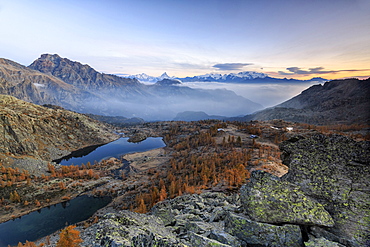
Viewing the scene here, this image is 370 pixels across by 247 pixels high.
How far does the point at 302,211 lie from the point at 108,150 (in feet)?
361

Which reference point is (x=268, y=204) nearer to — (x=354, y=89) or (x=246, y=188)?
(x=246, y=188)

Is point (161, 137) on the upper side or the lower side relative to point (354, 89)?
lower

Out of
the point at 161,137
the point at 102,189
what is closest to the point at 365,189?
the point at 102,189

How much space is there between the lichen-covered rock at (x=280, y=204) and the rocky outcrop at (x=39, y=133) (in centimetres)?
8973

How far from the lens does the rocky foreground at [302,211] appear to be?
815 centimetres

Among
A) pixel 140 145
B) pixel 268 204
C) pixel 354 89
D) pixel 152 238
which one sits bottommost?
pixel 140 145

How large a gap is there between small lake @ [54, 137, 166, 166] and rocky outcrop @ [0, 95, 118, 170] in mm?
5035

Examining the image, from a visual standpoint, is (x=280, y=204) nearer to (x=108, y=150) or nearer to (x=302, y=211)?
(x=302, y=211)

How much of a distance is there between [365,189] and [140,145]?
116m

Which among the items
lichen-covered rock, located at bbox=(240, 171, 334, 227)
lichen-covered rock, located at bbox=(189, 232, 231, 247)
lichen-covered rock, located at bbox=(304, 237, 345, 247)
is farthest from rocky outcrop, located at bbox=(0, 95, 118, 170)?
lichen-covered rock, located at bbox=(304, 237, 345, 247)

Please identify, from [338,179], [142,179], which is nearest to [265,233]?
[338,179]

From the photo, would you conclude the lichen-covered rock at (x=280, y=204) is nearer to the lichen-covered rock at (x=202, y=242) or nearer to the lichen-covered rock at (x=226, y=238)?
the lichen-covered rock at (x=226, y=238)

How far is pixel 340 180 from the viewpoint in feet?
34.1

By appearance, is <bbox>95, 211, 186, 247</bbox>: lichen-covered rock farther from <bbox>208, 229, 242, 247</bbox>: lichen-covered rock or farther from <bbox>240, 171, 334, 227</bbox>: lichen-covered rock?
<bbox>240, 171, 334, 227</bbox>: lichen-covered rock
